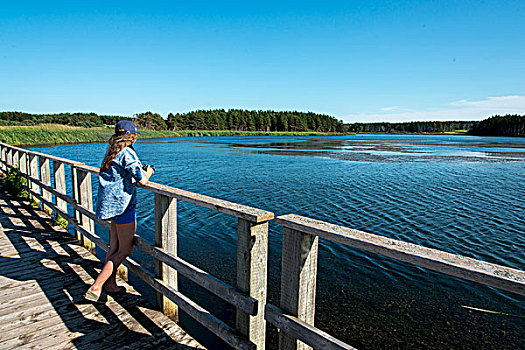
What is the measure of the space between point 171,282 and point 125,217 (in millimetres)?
863

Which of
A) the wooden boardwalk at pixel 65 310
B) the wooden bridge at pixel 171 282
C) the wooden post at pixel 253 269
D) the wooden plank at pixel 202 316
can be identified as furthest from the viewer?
the wooden boardwalk at pixel 65 310

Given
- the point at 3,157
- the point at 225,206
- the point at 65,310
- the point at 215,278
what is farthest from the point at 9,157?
the point at 225,206

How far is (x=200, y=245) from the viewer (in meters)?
8.41

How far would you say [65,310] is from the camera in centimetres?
371

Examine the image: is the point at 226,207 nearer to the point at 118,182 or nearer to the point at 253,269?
the point at 253,269

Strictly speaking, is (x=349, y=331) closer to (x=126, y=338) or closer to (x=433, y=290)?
(x=433, y=290)

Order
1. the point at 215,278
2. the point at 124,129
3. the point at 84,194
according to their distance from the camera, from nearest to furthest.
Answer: the point at 215,278
the point at 124,129
the point at 84,194

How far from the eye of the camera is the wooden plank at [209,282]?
107 inches

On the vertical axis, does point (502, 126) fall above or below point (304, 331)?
above

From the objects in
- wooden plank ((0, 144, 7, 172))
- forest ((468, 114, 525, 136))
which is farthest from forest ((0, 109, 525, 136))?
wooden plank ((0, 144, 7, 172))

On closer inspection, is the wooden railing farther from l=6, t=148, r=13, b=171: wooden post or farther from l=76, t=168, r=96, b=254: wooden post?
l=6, t=148, r=13, b=171: wooden post

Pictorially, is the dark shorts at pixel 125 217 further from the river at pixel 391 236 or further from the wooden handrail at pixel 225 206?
the river at pixel 391 236

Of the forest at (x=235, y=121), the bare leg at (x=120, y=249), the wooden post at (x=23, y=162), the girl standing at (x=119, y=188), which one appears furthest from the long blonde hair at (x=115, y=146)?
the forest at (x=235, y=121)

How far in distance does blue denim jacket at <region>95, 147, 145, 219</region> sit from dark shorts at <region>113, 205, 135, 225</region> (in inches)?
3.4
